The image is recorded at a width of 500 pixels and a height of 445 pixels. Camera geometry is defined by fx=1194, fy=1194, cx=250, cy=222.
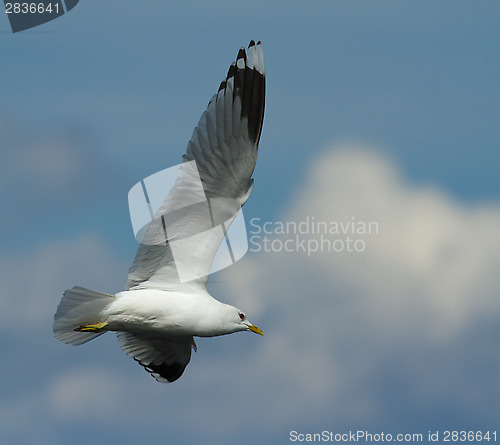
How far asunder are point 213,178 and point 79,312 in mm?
2232

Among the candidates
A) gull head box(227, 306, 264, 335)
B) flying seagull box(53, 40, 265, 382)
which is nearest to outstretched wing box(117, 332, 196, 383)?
flying seagull box(53, 40, 265, 382)

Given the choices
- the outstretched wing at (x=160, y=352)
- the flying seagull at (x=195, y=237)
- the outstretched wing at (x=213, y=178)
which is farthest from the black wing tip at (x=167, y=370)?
the outstretched wing at (x=213, y=178)

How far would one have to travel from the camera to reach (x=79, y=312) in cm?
1385

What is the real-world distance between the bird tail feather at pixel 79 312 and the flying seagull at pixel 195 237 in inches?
0.5

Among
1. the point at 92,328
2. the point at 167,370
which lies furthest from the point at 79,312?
the point at 167,370

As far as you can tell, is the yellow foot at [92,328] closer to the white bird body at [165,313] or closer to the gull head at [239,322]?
the white bird body at [165,313]

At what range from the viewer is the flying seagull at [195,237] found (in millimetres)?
13414

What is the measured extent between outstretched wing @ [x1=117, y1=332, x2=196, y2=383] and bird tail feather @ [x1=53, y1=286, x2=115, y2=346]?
4.14 feet

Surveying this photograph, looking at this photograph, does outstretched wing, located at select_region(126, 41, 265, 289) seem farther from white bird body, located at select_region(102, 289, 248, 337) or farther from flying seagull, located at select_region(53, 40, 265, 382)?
white bird body, located at select_region(102, 289, 248, 337)

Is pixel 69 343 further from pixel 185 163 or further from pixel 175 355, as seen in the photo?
pixel 185 163

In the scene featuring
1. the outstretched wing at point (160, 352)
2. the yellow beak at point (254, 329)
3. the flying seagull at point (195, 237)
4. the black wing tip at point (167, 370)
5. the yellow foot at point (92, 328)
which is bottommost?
the black wing tip at point (167, 370)

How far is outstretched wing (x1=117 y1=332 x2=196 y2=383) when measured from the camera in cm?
1544

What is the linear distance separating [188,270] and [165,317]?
647 mm

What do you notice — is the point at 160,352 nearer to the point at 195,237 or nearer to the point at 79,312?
the point at 79,312
